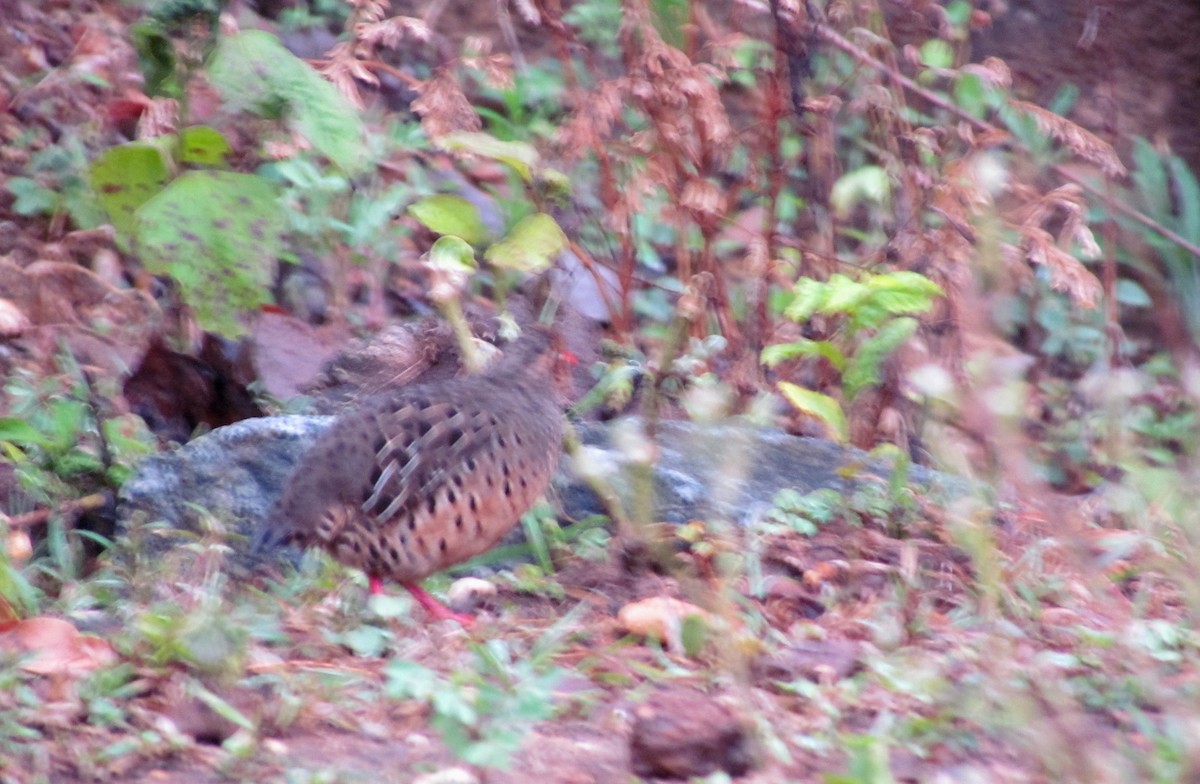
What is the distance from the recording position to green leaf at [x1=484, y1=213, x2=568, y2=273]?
17.2 feet

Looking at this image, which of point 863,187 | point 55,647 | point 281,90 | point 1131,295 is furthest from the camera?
point 1131,295

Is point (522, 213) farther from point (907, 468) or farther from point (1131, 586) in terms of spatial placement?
point (1131, 586)

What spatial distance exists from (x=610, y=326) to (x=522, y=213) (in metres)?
0.76

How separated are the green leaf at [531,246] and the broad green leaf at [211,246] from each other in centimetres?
74

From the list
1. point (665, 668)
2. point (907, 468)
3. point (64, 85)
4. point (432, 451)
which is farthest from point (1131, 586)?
point (64, 85)

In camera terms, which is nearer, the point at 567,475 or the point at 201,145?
the point at 567,475

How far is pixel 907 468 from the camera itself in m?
5.17

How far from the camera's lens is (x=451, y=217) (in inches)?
227

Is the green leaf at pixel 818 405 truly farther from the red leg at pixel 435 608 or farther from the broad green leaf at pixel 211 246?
the broad green leaf at pixel 211 246

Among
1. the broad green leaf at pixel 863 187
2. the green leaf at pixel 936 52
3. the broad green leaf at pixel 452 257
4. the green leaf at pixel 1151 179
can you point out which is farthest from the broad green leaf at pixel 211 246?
the green leaf at pixel 1151 179

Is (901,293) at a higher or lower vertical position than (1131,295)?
higher

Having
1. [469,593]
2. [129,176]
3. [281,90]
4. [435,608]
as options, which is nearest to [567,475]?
[469,593]

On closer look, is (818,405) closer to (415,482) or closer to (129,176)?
(415,482)

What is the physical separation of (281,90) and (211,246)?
0.54 m
